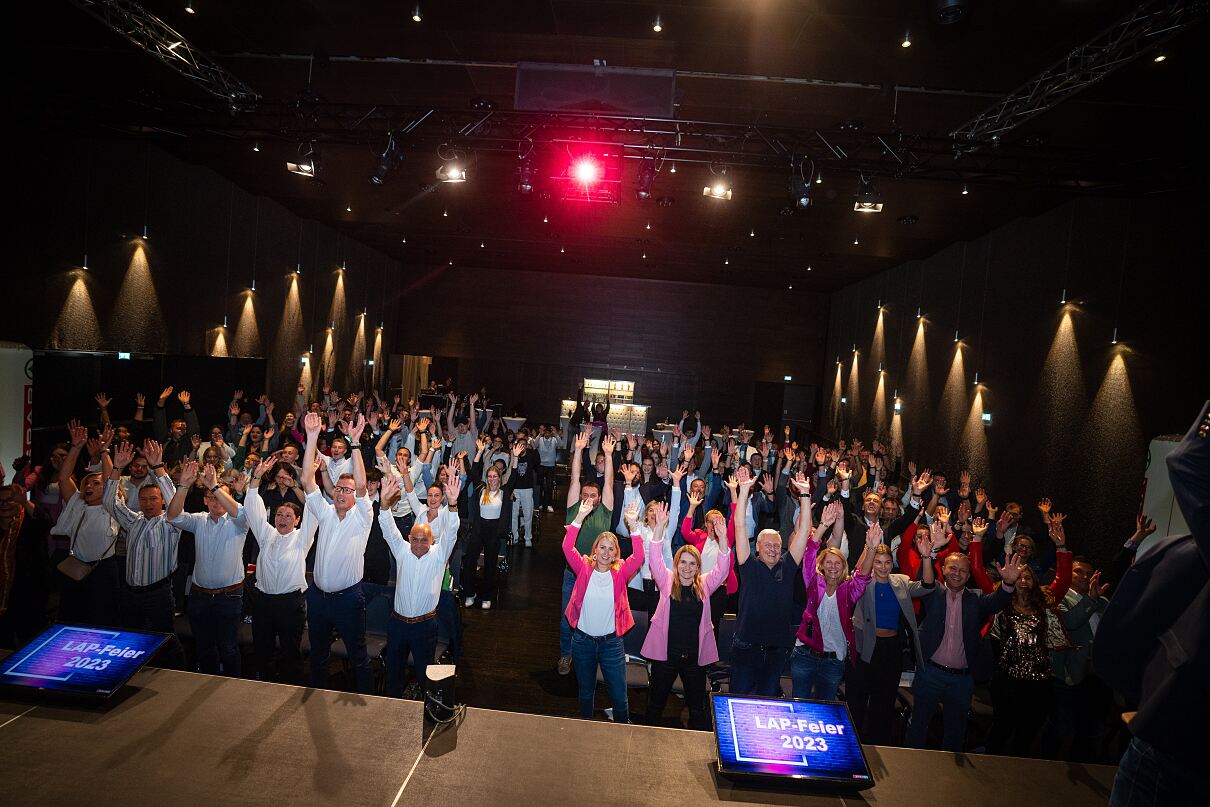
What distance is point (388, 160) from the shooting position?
315 inches

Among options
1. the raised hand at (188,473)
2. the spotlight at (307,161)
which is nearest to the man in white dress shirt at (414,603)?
the raised hand at (188,473)

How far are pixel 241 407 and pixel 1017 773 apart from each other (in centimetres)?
1371

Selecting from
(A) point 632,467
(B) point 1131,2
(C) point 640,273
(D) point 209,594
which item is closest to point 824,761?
(D) point 209,594

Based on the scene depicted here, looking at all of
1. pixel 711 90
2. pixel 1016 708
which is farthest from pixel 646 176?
pixel 1016 708

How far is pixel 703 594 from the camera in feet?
13.5

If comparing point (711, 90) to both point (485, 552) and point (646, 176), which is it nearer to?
point (646, 176)

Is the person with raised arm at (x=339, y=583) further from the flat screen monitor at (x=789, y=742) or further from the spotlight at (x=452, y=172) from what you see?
the spotlight at (x=452, y=172)

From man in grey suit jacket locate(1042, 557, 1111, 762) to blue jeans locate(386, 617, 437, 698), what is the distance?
4.09 metres

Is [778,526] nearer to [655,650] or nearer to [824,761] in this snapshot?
[655,650]

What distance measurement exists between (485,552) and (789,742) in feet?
16.2

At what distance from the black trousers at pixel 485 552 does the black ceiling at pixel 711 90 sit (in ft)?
15.5

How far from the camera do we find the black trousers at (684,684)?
13.3 feet

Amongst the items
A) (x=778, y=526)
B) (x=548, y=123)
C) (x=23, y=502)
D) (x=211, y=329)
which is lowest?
(x=778, y=526)

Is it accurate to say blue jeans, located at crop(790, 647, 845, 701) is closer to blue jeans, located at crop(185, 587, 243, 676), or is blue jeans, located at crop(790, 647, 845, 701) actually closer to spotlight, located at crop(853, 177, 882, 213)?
blue jeans, located at crop(185, 587, 243, 676)
